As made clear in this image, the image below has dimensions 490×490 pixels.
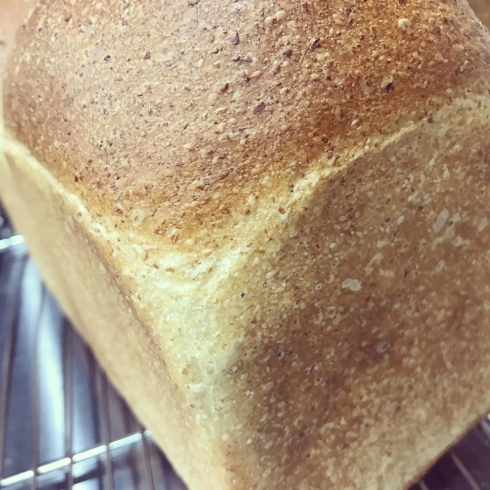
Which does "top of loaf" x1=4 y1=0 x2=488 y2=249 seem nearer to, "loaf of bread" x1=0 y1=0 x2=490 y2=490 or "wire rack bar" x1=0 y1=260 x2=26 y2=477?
"loaf of bread" x1=0 y1=0 x2=490 y2=490

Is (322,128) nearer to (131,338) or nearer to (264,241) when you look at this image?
(264,241)

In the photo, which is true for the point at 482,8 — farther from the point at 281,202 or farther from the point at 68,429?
the point at 68,429

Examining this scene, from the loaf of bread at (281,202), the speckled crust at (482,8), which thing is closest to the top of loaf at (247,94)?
the loaf of bread at (281,202)

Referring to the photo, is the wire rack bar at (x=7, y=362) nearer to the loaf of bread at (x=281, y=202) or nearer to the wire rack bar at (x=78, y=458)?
the wire rack bar at (x=78, y=458)

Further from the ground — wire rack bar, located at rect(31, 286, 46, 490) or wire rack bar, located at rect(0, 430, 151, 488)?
wire rack bar, located at rect(31, 286, 46, 490)

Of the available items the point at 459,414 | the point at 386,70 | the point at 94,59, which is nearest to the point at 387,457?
the point at 459,414

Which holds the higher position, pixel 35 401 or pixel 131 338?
pixel 35 401

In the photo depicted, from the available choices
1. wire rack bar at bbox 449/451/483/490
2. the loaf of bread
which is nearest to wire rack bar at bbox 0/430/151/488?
the loaf of bread
